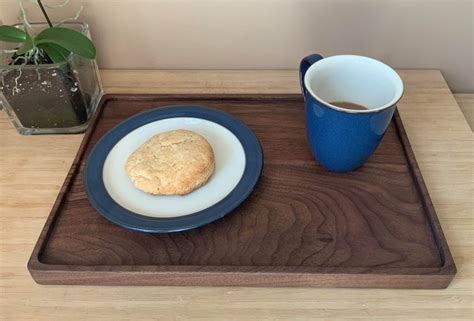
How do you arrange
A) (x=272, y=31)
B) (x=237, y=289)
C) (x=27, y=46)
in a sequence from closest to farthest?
(x=237, y=289)
(x=27, y=46)
(x=272, y=31)

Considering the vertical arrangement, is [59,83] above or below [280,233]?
above

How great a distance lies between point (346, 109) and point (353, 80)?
8 cm

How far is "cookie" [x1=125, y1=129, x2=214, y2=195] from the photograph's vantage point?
1.56 ft

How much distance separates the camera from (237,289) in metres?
0.44

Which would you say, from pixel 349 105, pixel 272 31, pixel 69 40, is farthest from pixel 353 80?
pixel 69 40

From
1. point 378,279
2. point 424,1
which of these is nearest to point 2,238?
point 378,279

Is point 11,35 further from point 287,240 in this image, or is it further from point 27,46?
point 287,240

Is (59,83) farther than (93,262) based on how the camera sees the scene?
Yes

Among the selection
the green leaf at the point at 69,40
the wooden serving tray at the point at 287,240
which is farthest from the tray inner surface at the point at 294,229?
the green leaf at the point at 69,40

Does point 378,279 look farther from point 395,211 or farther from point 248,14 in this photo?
point 248,14

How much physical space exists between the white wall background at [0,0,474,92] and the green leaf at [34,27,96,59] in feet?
0.39

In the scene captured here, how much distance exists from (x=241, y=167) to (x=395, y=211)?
6.9 inches

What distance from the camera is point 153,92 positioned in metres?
0.68

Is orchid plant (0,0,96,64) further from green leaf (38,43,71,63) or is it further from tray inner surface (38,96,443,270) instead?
tray inner surface (38,96,443,270)
